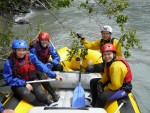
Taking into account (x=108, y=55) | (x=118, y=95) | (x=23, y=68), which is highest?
(x=108, y=55)

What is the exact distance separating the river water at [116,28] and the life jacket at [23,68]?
168 cm

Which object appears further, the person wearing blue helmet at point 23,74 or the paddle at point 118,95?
the person wearing blue helmet at point 23,74

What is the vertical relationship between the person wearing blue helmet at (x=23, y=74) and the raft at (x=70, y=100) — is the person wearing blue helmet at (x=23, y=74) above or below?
above

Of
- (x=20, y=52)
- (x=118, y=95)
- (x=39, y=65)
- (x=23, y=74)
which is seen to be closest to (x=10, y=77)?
(x=23, y=74)

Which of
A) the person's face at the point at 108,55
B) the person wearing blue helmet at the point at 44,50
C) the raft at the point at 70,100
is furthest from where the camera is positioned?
the person wearing blue helmet at the point at 44,50

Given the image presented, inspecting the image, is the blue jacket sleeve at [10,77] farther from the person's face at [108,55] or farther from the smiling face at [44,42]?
the person's face at [108,55]

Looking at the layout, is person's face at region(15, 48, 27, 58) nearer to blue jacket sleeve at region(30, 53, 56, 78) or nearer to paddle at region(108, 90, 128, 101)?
blue jacket sleeve at region(30, 53, 56, 78)

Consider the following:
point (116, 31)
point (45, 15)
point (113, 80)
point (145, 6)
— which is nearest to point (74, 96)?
point (113, 80)

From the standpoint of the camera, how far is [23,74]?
5.12 metres

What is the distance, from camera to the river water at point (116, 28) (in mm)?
8266

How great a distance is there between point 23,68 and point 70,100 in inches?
43.3

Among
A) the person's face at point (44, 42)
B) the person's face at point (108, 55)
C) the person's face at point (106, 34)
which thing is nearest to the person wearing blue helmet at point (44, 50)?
the person's face at point (44, 42)

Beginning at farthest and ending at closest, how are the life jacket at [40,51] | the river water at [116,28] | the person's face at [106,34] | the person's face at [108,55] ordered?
the river water at [116,28] < the life jacket at [40,51] < the person's face at [106,34] < the person's face at [108,55]

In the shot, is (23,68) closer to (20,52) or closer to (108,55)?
(20,52)
